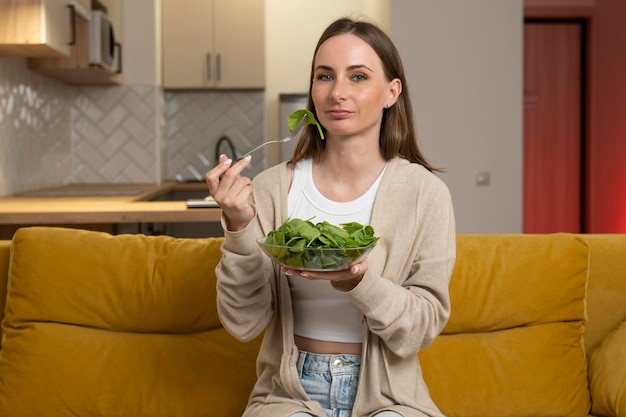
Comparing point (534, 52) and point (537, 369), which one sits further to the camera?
point (534, 52)

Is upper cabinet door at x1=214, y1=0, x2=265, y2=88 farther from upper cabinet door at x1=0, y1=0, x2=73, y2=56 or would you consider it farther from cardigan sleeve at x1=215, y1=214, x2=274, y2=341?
cardigan sleeve at x1=215, y1=214, x2=274, y2=341

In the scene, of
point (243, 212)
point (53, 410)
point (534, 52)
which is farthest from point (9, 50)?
point (534, 52)

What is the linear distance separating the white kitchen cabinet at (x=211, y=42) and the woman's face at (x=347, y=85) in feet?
14.6

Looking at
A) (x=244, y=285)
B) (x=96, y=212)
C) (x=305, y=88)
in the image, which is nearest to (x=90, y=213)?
(x=96, y=212)

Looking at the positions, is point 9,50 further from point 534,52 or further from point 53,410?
point 534,52

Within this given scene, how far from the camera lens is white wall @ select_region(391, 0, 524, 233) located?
4.72m

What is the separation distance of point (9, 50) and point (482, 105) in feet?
8.23

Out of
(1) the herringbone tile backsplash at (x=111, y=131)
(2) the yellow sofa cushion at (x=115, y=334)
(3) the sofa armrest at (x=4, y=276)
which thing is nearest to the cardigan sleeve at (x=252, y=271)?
(2) the yellow sofa cushion at (x=115, y=334)

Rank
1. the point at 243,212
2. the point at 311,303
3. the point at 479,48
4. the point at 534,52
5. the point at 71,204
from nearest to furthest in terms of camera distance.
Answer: the point at 243,212 < the point at 311,303 < the point at 71,204 < the point at 479,48 < the point at 534,52

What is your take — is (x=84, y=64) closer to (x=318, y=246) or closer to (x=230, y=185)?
(x=230, y=185)

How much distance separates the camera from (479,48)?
4.76 metres

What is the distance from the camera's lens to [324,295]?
5.87ft

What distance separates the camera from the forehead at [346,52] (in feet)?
5.86

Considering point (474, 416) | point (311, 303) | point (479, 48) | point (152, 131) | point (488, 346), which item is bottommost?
point (474, 416)
